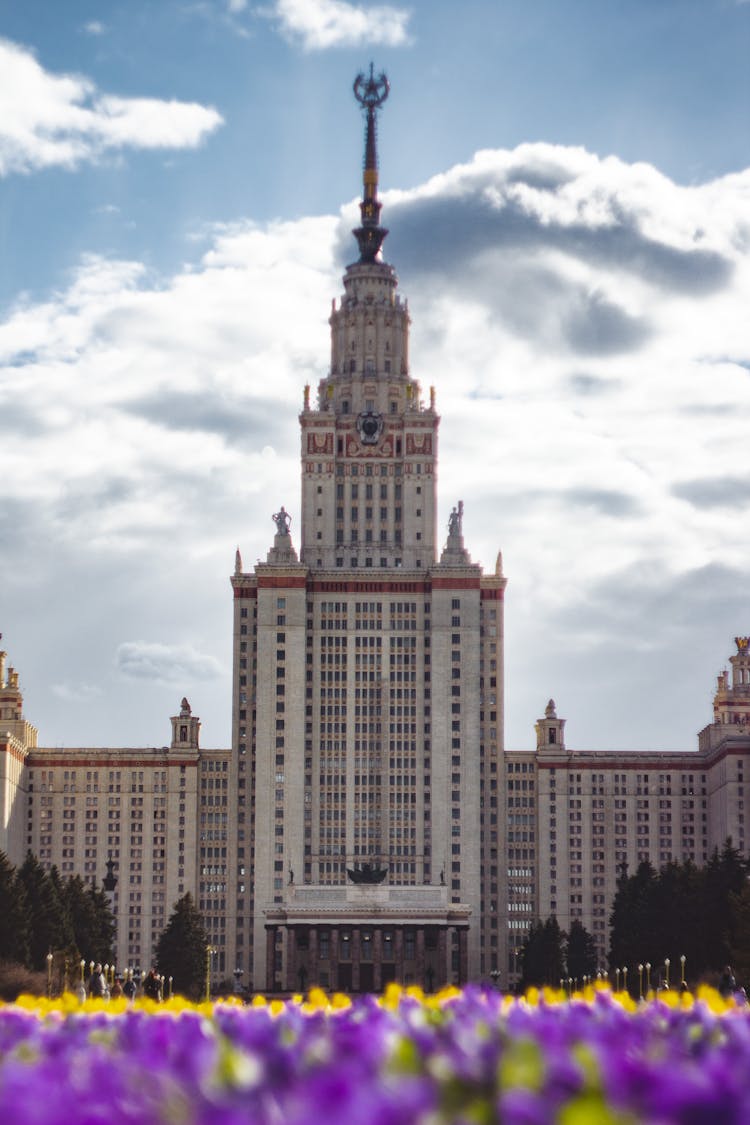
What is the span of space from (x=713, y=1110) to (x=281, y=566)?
178 m

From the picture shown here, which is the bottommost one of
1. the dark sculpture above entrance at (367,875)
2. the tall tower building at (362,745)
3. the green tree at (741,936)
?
the green tree at (741,936)

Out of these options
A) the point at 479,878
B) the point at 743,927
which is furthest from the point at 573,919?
the point at 743,927

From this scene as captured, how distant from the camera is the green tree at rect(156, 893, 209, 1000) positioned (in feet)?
521

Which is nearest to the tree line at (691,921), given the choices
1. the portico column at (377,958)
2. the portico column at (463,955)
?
the portico column at (463,955)

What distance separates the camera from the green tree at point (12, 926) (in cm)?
12750

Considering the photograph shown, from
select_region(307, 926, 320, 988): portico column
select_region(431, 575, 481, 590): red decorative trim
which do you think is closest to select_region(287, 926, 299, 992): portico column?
select_region(307, 926, 320, 988): portico column

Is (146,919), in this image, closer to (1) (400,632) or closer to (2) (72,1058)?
(1) (400,632)

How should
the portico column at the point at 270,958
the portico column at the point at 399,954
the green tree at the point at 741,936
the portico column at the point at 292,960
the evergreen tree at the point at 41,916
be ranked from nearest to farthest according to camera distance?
the green tree at the point at 741,936 < the evergreen tree at the point at 41,916 < the portico column at the point at 292,960 < the portico column at the point at 399,954 < the portico column at the point at 270,958

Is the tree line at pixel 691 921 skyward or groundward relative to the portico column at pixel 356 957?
skyward

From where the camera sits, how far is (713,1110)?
21047mm

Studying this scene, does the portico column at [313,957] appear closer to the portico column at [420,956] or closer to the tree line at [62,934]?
the portico column at [420,956]

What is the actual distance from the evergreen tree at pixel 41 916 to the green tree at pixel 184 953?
17814mm

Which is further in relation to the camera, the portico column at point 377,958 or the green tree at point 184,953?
the portico column at point 377,958

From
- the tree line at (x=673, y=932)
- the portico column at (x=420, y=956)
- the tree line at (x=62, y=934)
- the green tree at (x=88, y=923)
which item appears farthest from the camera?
the portico column at (x=420, y=956)
